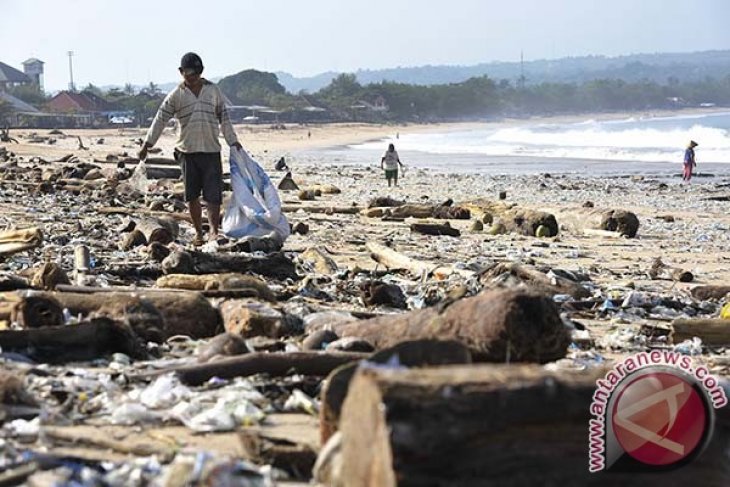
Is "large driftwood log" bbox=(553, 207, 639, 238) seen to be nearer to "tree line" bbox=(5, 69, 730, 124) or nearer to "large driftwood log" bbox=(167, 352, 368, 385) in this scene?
"large driftwood log" bbox=(167, 352, 368, 385)

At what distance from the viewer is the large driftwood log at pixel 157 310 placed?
16.6 ft

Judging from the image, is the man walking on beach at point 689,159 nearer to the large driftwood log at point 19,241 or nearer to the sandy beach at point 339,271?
the sandy beach at point 339,271

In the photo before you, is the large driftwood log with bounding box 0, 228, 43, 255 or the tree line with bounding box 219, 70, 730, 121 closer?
the large driftwood log with bounding box 0, 228, 43, 255

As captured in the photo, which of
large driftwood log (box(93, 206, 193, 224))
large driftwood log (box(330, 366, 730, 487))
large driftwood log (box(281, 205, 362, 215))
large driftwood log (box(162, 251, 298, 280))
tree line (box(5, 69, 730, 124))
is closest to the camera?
large driftwood log (box(330, 366, 730, 487))

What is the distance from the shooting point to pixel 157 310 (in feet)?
16.9

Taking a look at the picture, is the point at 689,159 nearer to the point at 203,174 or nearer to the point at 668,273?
the point at 668,273

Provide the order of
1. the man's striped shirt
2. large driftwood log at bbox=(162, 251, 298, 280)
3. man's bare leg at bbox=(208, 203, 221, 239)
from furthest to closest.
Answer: man's bare leg at bbox=(208, 203, 221, 239)
the man's striped shirt
large driftwood log at bbox=(162, 251, 298, 280)

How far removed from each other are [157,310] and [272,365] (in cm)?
122

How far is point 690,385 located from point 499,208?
1125 cm

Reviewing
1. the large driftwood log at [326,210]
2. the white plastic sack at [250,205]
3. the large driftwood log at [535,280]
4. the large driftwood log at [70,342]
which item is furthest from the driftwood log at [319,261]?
the large driftwood log at [326,210]

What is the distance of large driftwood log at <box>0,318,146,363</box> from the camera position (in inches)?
174

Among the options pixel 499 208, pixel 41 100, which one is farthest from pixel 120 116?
pixel 499 208

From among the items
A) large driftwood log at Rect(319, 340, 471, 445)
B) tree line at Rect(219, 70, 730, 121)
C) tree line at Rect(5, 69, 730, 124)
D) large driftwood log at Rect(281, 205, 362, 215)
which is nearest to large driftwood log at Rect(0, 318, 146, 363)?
large driftwood log at Rect(319, 340, 471, 445)

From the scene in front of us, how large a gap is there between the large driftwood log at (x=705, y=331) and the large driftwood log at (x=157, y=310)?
2.43 m
